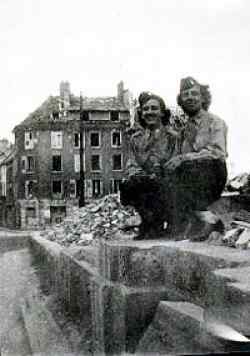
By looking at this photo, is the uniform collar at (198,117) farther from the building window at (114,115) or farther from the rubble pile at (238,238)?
the building window at (114,115)

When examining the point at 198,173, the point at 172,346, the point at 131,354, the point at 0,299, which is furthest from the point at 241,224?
the point at 0,299

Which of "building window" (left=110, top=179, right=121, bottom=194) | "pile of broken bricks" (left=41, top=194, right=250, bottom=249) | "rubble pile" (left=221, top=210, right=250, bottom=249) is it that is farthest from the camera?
"pile of broken bricks" (left=41, top=194, right=250, bottom=249)

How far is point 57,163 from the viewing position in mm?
4633

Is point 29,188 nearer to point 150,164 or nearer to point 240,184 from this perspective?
point 150,164

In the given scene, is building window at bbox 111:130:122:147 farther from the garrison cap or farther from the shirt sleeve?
the shirt sleeve

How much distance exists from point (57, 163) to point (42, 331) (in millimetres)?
1694

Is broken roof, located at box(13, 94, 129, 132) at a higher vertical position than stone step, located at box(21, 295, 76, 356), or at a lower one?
higher

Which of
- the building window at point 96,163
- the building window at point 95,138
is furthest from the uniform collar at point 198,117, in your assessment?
the building window at point 96,163

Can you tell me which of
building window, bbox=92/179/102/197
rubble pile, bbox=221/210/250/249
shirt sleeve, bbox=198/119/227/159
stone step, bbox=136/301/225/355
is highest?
shirt sleeve, bbox=198/119/227/159

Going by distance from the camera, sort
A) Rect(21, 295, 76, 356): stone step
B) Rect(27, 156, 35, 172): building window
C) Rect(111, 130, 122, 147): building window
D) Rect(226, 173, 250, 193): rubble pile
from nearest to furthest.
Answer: Rect(21, 295, 76, 356): stone step → Rect(27, 156, 35, 172): building window → Rect(111, 130, 122, 147): building window → Rect(226, 173, 250, 193): rubble pile

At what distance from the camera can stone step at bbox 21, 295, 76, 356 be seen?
4.41 meters

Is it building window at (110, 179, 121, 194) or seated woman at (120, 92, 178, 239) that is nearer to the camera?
seated woman at (120, 92, 178, 239)

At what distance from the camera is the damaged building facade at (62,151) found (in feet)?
15.0

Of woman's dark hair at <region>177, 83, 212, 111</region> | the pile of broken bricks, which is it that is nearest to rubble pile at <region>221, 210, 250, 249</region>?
woman's dark hair at <region>177, 83, 212, 111</region>
